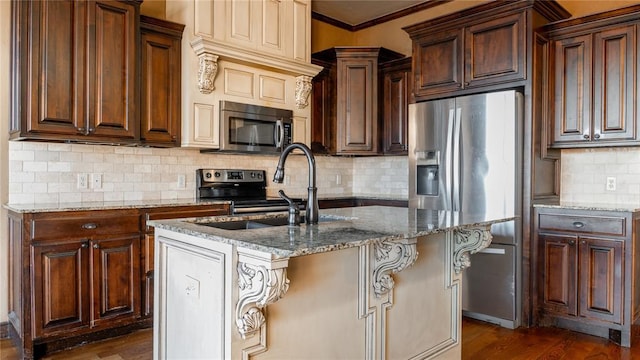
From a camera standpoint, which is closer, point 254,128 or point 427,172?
point 427,172

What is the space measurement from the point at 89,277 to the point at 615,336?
351cm

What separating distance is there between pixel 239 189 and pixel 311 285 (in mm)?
2564

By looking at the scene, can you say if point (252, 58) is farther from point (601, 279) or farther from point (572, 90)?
point (601, 279)

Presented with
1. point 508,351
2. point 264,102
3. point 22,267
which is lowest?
point 508,351

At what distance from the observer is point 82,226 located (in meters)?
2.74

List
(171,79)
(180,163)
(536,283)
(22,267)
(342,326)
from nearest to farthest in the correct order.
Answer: (342,326) → (22,267) → (536,283) → (171,79) → (180,163)

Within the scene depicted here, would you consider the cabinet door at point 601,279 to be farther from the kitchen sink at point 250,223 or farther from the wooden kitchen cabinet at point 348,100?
the wooden kitchen cabinet at point 348,100

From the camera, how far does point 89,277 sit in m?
2.78

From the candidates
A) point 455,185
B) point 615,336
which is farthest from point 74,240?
point 615,336

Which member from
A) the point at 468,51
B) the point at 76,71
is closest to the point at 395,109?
the point at 468,51

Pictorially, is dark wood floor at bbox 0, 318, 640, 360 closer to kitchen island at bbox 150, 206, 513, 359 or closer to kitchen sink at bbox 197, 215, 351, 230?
kitchen island at bbox 150, 206, 513, 359

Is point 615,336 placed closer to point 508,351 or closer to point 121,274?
point 508,351

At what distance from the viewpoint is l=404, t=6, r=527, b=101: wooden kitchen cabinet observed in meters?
3.24

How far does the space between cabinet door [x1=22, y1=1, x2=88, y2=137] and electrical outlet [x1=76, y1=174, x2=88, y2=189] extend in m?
0.43
